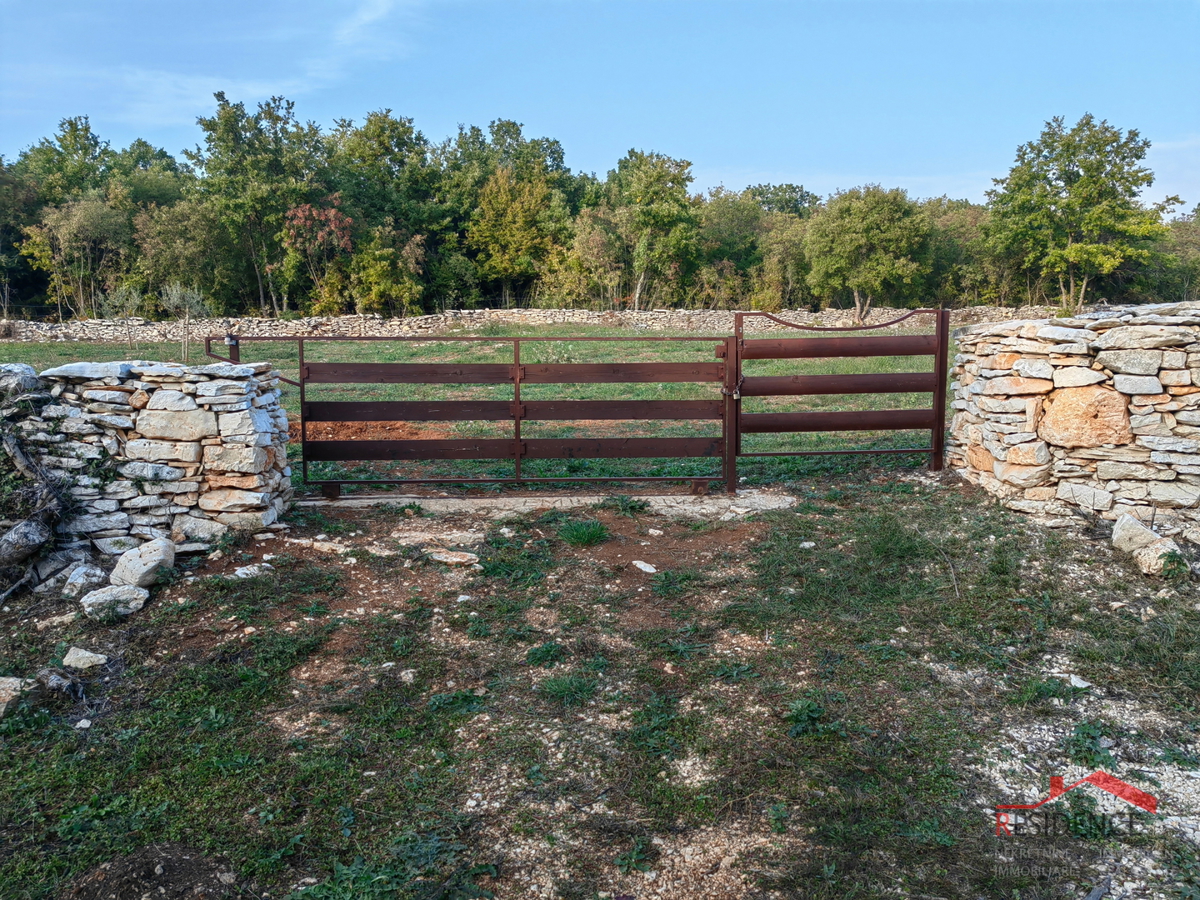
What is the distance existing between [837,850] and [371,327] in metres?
26.2

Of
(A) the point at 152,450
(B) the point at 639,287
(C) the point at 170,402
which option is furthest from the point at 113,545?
(B) the point at 639,287

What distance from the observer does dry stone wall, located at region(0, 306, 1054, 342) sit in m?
24.6

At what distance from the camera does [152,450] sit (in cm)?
615

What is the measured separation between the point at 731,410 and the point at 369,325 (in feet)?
72.0

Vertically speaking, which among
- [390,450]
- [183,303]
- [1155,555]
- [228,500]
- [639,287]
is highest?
[639,287]

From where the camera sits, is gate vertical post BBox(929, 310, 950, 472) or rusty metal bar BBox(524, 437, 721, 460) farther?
gate vertical post BBox(929, 310, 950, 472)

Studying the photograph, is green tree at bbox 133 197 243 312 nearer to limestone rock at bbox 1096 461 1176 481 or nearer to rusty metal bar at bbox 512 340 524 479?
rusty metal bar at bbox 512 340 524 479

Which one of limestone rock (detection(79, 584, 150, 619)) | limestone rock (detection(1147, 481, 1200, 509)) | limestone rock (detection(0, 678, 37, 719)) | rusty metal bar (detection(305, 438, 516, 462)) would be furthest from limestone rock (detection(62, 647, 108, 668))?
limestone rock (detection(1147, 481, 1200, 509))

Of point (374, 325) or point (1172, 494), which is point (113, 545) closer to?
point (1172, 494)

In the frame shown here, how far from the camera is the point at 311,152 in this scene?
31.5m

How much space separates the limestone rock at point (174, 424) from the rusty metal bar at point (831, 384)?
482cm

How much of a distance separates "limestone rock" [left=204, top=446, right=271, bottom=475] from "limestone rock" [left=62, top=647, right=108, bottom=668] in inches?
80.2

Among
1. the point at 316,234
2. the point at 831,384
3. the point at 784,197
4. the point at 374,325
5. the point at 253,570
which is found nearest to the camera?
the point at 253,570

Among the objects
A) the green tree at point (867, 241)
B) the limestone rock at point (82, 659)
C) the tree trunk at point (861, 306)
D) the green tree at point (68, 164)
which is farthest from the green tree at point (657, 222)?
the limestone rock at point (82, 659)
